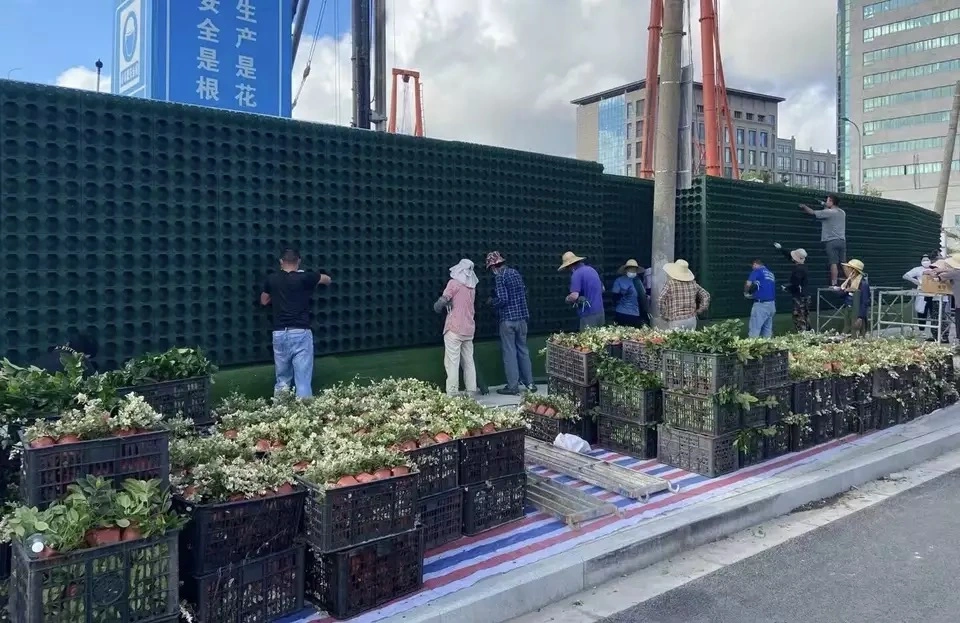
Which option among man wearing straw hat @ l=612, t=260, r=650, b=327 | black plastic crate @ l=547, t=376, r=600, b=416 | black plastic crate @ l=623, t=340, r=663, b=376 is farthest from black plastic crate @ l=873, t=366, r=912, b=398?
man wearing straw hat @ l=612, t=260, r=650, b=327

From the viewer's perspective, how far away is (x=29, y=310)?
6844 mm

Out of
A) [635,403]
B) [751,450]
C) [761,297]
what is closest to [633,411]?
[635,403]

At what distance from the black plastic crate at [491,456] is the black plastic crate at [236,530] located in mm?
1380

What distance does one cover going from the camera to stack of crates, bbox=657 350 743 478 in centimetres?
675

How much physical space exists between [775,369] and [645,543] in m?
2.86

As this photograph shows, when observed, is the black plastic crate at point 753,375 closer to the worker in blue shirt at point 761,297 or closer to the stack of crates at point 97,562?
the stack of crates at point 97,562

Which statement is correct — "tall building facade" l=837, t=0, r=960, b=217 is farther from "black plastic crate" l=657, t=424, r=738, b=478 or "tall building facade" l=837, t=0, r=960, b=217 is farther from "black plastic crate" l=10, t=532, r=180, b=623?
"black plastic crate" l=10, t=532, r=180, b=623

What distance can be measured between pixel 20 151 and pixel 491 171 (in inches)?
235

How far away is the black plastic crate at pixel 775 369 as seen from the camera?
23.6 ft

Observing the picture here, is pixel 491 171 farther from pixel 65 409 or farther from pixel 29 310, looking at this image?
pixel 65 409

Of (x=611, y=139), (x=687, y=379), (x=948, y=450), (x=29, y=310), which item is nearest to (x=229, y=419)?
(x=29, y=310)

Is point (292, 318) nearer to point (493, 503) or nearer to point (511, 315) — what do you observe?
point (511, 315)

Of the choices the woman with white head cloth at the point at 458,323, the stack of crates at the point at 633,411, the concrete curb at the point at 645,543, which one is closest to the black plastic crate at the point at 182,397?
the concrete curb at the point at 645,543

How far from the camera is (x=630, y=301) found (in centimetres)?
1155
